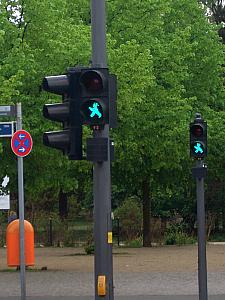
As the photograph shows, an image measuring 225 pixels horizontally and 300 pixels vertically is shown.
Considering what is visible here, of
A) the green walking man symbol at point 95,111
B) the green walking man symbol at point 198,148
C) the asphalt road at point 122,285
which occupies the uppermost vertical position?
the green walking man symbol at point 95,111

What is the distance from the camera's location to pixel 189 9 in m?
38.4

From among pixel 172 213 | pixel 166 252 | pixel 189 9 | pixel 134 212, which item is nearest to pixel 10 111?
pixel 166 252

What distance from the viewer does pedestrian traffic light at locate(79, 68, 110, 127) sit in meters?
11.7

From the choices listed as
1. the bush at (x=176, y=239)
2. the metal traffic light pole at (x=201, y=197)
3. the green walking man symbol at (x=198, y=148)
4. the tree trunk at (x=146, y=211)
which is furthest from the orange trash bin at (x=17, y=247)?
the bush at (x=176, y=239)

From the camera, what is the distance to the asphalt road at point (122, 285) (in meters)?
18.4

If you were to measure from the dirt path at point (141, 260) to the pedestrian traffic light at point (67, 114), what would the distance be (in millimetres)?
13746

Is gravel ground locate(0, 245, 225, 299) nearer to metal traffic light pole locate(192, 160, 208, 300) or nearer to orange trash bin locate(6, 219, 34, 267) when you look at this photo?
orange trash bin locate(6, 219, 34, 267)

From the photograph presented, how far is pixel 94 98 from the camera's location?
38.5 feet

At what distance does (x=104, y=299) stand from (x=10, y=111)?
5.63 m

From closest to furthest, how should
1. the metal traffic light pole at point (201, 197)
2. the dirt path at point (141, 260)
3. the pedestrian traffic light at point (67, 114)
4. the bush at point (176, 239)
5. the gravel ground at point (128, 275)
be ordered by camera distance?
the pedestrian traffic light at point (67, 114), the metal traffic light pole at point (201, 197), the gravel ground at point (128, 275), the dirt path at point (141, 260), the bush at point (176, 239)

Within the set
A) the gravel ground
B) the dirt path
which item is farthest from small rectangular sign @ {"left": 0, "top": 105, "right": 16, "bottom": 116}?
the dirt path

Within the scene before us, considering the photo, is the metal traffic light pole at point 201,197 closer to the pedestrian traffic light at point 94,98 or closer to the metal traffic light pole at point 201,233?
the metal traffic light pole at point 201,233

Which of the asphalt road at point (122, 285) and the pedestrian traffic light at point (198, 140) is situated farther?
the asphalt road at point (122, 285)

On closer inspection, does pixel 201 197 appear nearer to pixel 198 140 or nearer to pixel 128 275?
pixel 198 140
